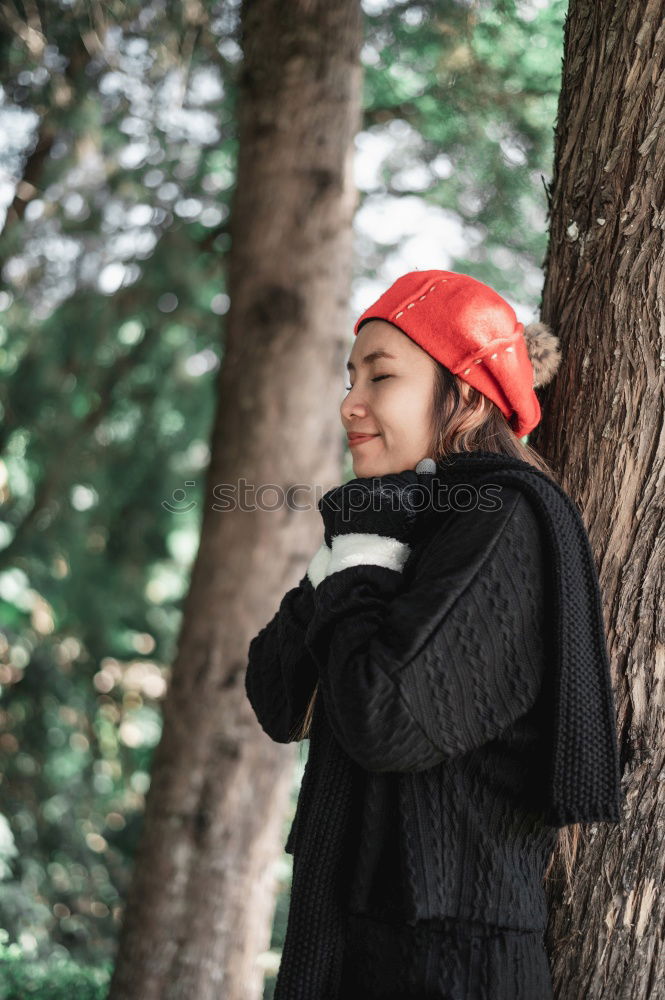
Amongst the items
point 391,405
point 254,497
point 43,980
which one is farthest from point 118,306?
point 391,405

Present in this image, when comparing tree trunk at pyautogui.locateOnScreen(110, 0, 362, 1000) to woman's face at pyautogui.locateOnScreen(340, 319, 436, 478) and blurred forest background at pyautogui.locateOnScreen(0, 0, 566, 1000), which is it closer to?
blurred forest background at pyautogui.locateOnScreen(0, 0, 566, 1000)

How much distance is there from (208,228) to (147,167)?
48 centimetres

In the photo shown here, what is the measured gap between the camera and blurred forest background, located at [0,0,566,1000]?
184 inches

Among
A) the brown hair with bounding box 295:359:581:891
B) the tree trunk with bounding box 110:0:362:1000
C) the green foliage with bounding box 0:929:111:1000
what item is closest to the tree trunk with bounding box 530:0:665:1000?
the brown hair with bounding box 295:359:581:891

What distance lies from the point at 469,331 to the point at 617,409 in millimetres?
348

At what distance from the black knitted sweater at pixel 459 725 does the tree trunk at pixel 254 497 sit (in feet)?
7.11

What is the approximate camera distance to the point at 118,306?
5.49 meters

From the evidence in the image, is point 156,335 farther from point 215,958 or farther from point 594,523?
point 594,523

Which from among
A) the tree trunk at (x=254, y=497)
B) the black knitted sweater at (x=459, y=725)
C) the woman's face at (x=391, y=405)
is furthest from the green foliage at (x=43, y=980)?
the woman's face at (x=391, y=405)

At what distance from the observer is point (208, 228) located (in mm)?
5484

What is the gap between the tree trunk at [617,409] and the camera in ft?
5.28

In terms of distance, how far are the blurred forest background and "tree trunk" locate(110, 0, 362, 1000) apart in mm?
784

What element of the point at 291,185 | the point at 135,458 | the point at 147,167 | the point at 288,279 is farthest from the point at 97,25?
the point at 135,458

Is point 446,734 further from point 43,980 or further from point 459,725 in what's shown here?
point 43,980
